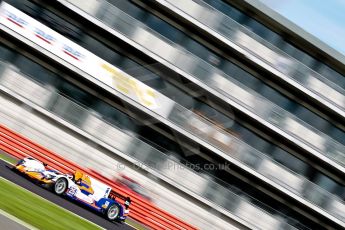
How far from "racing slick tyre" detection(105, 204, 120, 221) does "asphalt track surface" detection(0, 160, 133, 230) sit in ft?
0.84

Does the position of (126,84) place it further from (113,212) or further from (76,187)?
(76,187)

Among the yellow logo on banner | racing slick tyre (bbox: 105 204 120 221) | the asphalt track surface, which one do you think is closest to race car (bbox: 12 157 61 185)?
the asphalt track surface

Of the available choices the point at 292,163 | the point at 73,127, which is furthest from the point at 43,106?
the point at 292,163

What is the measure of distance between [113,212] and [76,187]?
5.08ft

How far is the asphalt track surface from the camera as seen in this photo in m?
15.6

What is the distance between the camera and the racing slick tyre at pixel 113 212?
18.4 meters

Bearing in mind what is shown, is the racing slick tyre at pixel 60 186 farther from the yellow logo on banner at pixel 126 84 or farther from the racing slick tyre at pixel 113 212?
the yellow logo on banner at pixel 126 84

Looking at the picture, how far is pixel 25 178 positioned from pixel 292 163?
47.4 ft

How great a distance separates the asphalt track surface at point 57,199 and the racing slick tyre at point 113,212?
0.84 ft

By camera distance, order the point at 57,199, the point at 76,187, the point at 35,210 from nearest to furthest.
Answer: the point at 35,210, the point at 57,199, the point at 76,187

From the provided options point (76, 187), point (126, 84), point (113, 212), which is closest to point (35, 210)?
point (76, 187)

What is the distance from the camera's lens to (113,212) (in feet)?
60.8

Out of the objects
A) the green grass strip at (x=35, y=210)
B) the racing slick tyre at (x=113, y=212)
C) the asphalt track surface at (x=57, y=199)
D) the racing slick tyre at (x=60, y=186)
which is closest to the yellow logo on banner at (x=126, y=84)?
the racing slick tyre at (x=113, y=212)

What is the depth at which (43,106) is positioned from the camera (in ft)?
82.6
